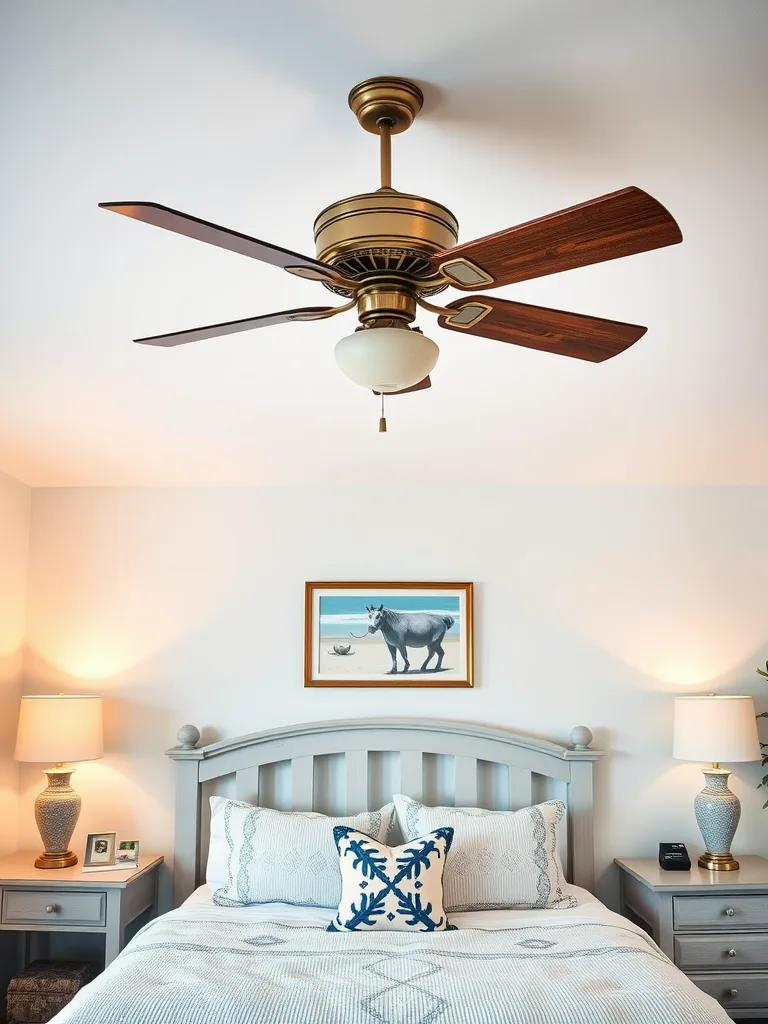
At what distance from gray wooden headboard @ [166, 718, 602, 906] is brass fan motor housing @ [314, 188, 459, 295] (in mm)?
2594

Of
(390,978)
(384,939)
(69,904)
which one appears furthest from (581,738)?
(69,904)

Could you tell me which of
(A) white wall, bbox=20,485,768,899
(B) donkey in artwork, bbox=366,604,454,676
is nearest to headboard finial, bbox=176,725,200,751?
(A) white wall, bbox=20,485,768,899

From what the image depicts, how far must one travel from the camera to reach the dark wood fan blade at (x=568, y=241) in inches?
50.9

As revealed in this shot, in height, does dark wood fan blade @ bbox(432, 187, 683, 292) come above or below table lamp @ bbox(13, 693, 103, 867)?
above

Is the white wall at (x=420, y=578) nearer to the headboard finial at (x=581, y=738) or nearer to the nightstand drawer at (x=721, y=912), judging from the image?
the headboard finial at (x=581, y=738)

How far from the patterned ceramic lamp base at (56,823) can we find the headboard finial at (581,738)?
83.3 inches

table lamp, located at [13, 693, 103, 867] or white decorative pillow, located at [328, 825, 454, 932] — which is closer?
white decorative pillow, located at [328, 825, 454, 932]

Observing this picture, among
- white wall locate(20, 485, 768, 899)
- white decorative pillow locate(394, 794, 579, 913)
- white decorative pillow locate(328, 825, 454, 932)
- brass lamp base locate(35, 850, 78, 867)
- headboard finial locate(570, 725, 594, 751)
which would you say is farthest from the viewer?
white wall locate(20, 485, 768, 899)

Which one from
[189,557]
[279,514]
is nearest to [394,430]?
[279,514]

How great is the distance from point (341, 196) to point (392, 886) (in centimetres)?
223

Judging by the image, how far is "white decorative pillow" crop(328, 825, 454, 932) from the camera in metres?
2.97

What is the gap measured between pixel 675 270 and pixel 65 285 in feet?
5.94

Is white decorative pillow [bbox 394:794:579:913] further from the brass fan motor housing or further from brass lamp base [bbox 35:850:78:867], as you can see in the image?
the brass fan motor housing

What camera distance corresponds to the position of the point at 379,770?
387cm
